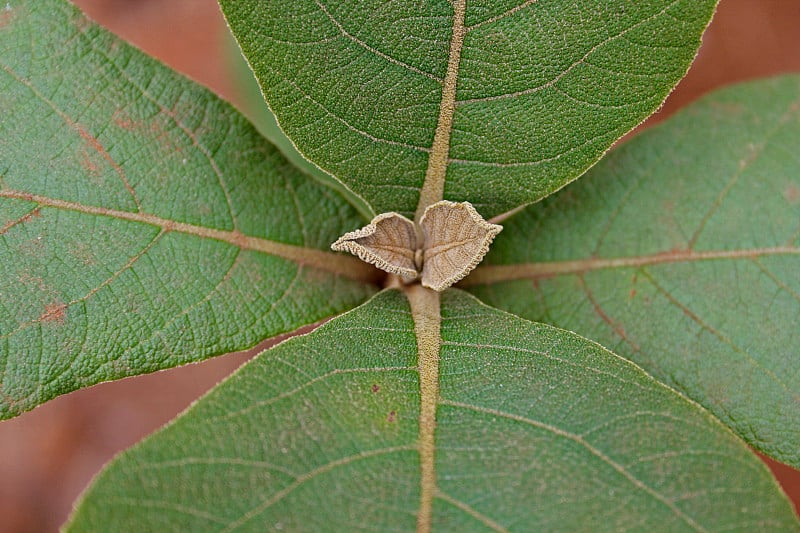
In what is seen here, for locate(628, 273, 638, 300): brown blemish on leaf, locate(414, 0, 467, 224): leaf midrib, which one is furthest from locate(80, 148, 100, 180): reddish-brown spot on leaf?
locate(628, 273, 638, 300): brown blemish on leaf

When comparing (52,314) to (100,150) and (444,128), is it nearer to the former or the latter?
(100,150)

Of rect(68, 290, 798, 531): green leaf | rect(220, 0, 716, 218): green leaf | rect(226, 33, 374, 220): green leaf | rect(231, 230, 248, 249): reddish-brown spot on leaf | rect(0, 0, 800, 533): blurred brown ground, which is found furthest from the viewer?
rect(0, 0, 800, 533): blurred brown ground

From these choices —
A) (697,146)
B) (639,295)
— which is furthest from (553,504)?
(697,146)

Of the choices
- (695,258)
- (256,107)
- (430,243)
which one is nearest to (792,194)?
(695,258)

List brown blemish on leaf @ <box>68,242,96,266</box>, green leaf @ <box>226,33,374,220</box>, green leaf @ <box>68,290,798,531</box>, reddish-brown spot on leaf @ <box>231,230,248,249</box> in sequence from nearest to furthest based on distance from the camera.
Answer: green leaf @ <box>68,290,798,531</box>
brown blemish on leaf @ <box>68,242,96,266</box>
reddish-brown spot on leaf @ <box>231,230,248,249</box>
green leaf @ <box>226,33,374,220</box>

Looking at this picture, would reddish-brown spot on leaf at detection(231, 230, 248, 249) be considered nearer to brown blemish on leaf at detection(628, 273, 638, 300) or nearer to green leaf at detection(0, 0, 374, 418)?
green leaf at detection(0, 0, 374, 418)

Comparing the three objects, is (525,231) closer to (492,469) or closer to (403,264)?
(403,264)
